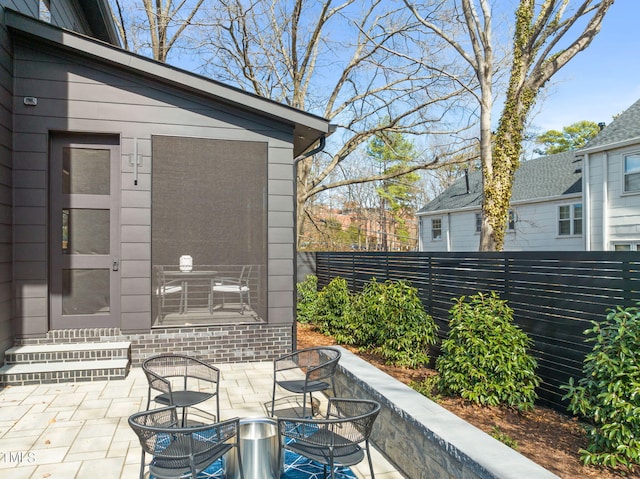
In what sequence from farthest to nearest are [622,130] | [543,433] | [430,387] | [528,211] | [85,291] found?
[528,211] < [622,130] < [85,291] < [430,387] < [543,433]

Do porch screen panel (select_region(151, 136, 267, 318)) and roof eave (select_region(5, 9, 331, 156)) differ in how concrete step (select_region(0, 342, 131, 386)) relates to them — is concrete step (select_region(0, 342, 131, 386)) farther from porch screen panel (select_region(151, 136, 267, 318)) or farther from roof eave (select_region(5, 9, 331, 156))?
roof eave (select_region(5, 9, 331, 156))

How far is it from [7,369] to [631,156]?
1322cm

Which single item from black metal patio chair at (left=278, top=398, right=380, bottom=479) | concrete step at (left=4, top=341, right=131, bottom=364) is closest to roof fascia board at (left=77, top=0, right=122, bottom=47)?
concrete step at (left=4, top=341, right=131, bottom=364)

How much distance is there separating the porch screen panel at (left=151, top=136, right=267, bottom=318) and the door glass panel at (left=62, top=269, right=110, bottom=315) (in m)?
0.65

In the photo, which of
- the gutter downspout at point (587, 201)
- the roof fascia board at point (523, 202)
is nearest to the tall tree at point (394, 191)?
the roof fascia board at point (523, 202)

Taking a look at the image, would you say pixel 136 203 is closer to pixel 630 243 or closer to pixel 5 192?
pixel 5 192

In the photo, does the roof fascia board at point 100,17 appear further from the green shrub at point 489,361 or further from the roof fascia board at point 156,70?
the green shrub at point 489,361

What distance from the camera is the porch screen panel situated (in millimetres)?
5695

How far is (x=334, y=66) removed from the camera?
16172mm

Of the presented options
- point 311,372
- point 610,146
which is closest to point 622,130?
point 610,146

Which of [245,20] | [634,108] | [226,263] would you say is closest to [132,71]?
[226,263]

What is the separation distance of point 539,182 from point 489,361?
13.9m

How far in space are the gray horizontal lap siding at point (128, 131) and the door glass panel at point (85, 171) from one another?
0.78ft

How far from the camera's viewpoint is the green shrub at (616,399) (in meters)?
2.86
